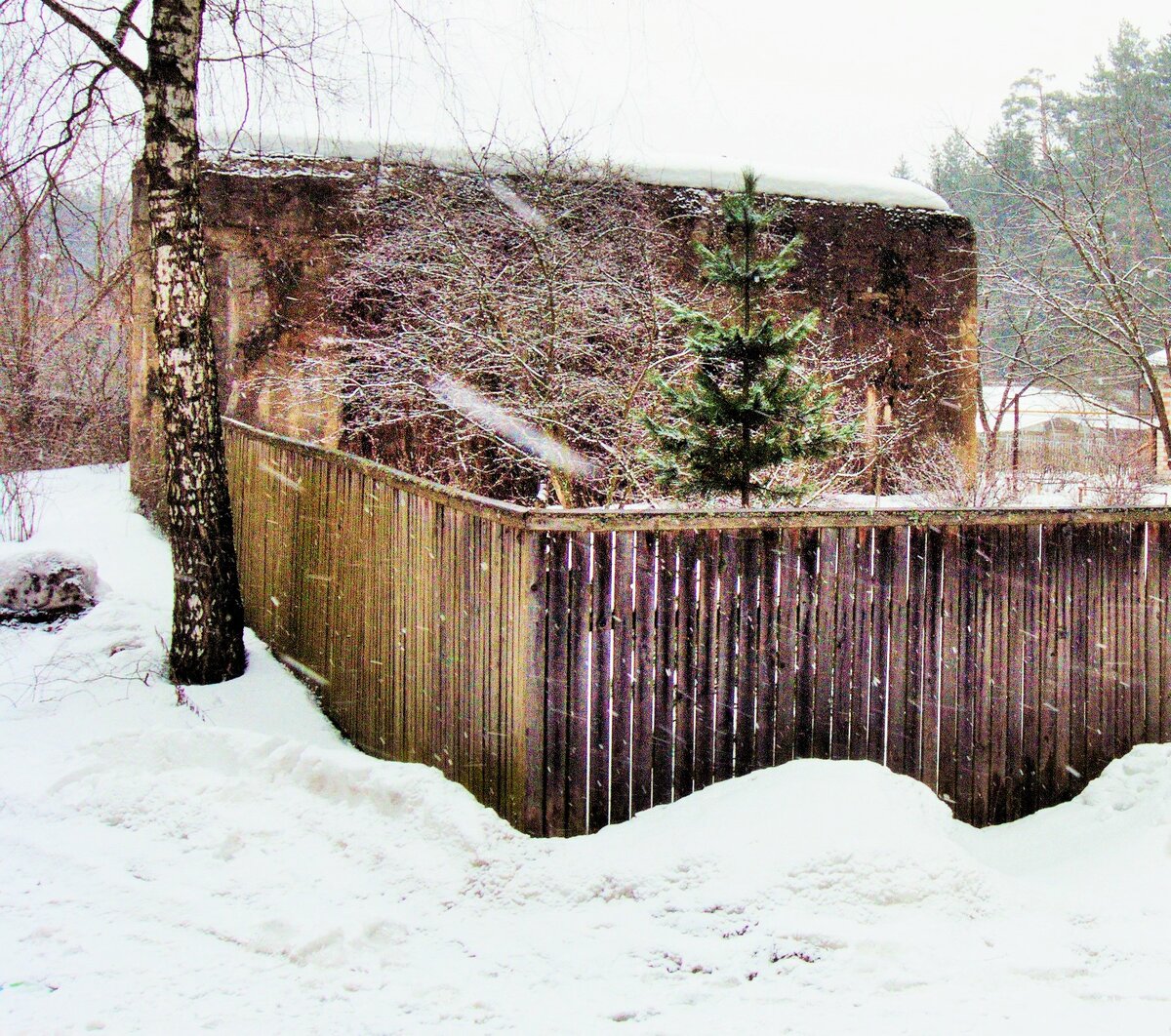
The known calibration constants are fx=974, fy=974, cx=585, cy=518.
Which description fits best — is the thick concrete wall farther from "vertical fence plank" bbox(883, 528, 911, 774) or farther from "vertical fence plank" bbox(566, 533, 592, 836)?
"vertical fence plank" bbox(883, 528, 911, 774)

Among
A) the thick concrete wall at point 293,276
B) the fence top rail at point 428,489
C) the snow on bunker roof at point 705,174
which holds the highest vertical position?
the snow on bunker roof at point 705,174

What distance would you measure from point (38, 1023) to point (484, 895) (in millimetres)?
1502

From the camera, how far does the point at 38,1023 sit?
2752 millimetres

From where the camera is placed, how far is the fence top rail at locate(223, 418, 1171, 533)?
13.2 ft

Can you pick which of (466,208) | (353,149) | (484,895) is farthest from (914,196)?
(484,895)

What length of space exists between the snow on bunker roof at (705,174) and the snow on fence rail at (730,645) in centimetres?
769

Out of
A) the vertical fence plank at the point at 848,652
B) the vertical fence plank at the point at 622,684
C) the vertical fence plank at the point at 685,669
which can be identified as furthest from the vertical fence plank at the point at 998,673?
the vertical fence plank at the point at 622,684

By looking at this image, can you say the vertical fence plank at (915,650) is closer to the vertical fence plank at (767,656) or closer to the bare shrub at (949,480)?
the vertical fence plank at (767,656)

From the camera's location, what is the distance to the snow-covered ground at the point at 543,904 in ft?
9.50

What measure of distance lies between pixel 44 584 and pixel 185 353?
2645 millimetres

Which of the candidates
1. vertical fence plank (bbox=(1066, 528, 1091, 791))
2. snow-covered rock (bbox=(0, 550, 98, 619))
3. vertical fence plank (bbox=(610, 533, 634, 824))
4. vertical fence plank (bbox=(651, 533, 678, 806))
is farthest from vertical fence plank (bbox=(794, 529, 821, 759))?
snow-covered rock (bbox=(0, 550, 98, 619))

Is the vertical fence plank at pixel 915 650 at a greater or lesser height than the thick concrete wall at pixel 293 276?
lesser

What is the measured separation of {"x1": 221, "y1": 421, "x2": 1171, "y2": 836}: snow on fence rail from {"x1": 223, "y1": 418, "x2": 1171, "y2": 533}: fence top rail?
0.04 feet

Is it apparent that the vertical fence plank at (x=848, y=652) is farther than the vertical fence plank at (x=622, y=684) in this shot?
Yes
